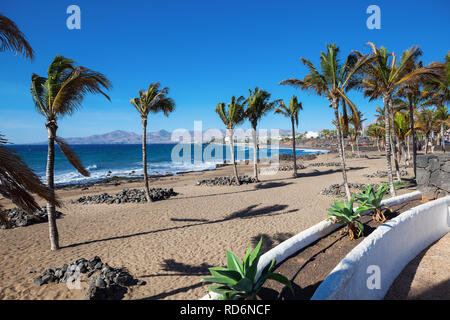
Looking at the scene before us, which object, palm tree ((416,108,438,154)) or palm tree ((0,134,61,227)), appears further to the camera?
palm tree ((416,108,438,154))

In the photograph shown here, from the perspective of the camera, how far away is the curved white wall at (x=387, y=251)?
118 inches

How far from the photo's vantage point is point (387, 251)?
4410 mm

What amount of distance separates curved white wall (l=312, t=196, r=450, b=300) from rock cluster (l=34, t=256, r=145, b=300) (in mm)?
4269

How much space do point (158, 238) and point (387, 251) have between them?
687 cm

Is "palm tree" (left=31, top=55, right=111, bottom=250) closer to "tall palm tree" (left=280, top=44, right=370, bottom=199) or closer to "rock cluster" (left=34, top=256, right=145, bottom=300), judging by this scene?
"rock cluster" (left=34, top=256, right=145, bottom=300)

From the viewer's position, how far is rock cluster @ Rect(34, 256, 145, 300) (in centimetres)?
473

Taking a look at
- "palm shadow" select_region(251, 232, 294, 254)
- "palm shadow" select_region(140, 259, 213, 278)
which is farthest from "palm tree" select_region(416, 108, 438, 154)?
"palm shadow" select_region(140, 259, 213, 278)

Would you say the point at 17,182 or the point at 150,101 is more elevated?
the point at 150,101

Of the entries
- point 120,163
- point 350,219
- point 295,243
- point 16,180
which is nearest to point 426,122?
point 350,219

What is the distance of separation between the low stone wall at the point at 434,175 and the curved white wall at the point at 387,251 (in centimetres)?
161

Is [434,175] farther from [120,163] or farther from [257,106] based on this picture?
[120,163]

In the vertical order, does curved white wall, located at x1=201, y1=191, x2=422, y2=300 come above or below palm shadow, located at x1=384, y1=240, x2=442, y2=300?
above

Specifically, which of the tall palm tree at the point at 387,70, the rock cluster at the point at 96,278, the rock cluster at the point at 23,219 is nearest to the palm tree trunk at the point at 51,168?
the rock cluster at the point at 96,278
